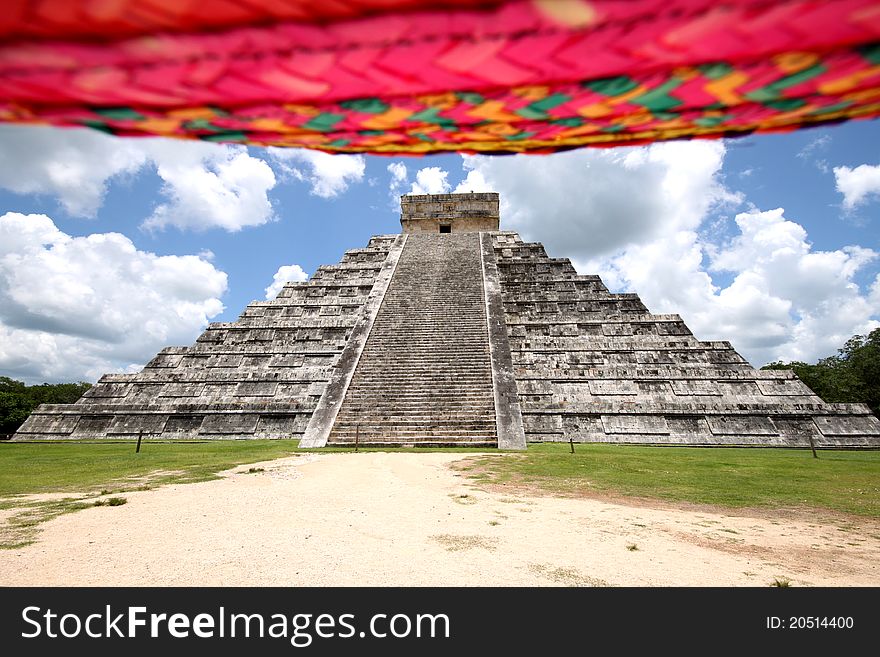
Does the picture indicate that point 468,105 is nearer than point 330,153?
Yes

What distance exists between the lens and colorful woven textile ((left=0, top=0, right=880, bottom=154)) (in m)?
0.69

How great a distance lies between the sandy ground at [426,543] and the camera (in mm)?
3014

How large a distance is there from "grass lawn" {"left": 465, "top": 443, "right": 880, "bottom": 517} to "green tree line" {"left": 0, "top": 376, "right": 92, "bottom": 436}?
30.1m

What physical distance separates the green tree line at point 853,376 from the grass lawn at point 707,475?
2407 cm

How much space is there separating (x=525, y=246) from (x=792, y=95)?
67.4ft

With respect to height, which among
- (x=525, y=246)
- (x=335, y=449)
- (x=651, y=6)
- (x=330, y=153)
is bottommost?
(x=335, y=449)

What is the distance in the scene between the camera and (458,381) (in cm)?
1234

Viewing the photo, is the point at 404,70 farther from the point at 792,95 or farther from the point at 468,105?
the point at 792,95

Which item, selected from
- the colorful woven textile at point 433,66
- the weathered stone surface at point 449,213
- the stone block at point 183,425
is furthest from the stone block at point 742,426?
the weathered stone surface at point 449,213

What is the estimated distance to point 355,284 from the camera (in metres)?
18.3

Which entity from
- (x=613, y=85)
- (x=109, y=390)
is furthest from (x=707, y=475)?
(x=109, y=390)

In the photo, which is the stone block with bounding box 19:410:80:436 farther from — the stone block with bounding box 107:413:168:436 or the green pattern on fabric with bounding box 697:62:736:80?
the green pattern on fabric with bounding box 697:62:736:80

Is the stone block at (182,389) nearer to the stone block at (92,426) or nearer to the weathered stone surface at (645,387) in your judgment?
the stone block at (92,426)

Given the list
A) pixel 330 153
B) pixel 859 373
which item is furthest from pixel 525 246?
pixel 859 373
